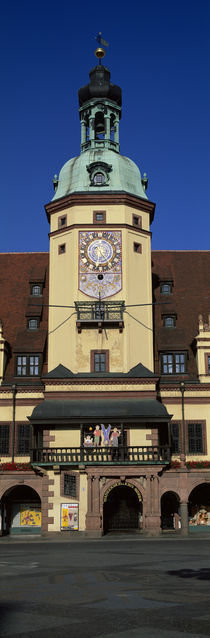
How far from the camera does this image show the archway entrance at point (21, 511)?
133 ft

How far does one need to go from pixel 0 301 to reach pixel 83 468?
14.8 m

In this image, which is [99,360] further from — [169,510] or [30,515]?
[30,515]

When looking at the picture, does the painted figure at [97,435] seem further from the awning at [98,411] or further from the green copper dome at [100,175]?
the green copper dome at [100,175]

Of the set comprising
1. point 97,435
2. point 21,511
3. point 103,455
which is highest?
point 97,435

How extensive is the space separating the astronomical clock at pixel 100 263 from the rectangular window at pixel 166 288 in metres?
5.88

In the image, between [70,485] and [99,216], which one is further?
[99,216]

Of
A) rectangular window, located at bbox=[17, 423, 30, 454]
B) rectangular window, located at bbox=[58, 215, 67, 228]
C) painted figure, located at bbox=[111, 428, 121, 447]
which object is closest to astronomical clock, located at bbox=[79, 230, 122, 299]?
rectangular window, located at bbox=[58, 215, 67, 228]

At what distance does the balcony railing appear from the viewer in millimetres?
37531

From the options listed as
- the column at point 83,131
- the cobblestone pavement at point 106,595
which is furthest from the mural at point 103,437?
the column at point 83,131

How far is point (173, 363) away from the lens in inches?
1705

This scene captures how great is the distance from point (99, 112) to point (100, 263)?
42.7ft

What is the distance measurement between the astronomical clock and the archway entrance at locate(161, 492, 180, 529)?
1281cm

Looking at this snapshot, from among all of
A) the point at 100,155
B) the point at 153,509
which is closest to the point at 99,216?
the point at 100,155

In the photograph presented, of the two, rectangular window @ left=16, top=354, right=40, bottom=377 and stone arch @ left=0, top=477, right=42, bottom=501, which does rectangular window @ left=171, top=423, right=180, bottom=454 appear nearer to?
stone arch @ left=0, top=477, right=42, bottom=501
